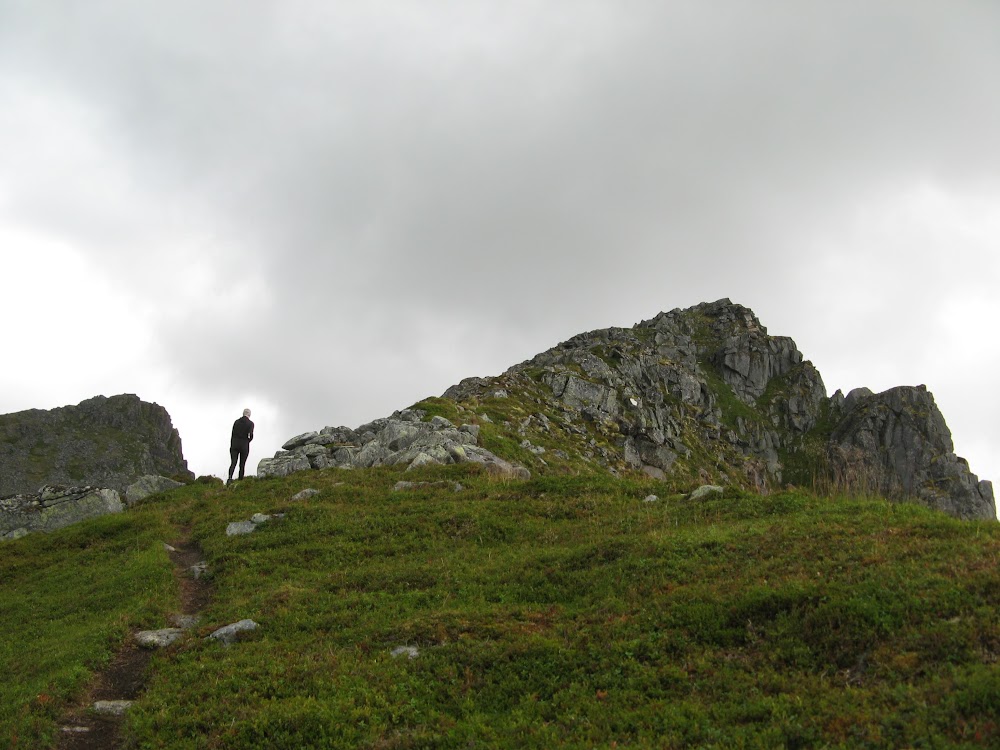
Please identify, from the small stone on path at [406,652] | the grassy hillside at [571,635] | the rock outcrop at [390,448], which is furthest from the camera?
the rock outcrop at [390,448]

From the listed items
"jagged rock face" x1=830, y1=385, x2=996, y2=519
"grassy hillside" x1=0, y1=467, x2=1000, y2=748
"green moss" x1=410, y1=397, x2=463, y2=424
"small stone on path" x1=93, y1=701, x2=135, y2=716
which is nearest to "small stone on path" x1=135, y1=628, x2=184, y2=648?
"grassy hillside" x1=0, y1=467, x2=1000, y2=748

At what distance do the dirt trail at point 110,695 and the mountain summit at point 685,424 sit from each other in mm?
19314

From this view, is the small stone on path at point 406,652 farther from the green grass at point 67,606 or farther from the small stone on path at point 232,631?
the green grass at point 67,606

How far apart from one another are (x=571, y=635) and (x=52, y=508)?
30489 mm

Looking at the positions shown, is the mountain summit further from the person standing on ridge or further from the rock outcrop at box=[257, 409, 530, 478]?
the person standing on ridge

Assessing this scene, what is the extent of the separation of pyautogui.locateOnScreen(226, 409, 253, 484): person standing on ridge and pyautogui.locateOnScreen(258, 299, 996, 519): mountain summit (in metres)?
2.10

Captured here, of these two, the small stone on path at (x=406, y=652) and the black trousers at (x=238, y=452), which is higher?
the black trousers at (x=238, y=452)

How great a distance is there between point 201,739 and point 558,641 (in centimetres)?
636

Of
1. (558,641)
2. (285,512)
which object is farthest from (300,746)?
(285,512)

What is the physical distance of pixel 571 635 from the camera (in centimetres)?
1346

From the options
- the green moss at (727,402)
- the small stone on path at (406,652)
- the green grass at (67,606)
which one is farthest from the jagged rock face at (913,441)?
the small stone on path at (406,652)

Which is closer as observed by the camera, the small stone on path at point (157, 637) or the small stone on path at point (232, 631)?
the small stone on path at point (232, 631)

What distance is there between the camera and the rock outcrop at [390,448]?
3656 cm

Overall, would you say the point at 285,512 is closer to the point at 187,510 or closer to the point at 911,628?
the point at 187,510
